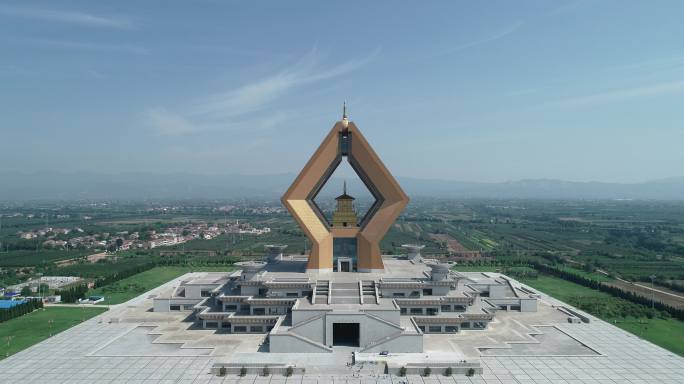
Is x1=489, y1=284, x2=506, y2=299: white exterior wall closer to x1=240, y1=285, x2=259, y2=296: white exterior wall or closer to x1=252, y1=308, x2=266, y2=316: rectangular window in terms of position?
x1=252, y1=308, x2=266, y2=316: rectangular window

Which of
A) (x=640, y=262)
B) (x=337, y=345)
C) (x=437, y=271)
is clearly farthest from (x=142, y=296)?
(x=640, y=262)

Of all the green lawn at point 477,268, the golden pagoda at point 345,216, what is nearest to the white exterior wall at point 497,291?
the golden pagoda at point 345,216

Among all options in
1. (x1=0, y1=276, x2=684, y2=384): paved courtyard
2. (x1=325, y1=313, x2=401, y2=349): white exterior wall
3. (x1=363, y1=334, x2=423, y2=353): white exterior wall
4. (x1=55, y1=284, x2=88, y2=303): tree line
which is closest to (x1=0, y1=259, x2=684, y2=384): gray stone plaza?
(x1=0, y1=276, x2=684, y2=384): paved courtyard

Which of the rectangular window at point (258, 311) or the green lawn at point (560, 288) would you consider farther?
the green lawn at point (560, 288)

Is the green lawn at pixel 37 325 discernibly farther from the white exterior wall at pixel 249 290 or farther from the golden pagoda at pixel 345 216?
the golden pagoda at pixel 345 216

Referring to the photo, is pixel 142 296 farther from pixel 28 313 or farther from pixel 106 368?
pixel 106 368
